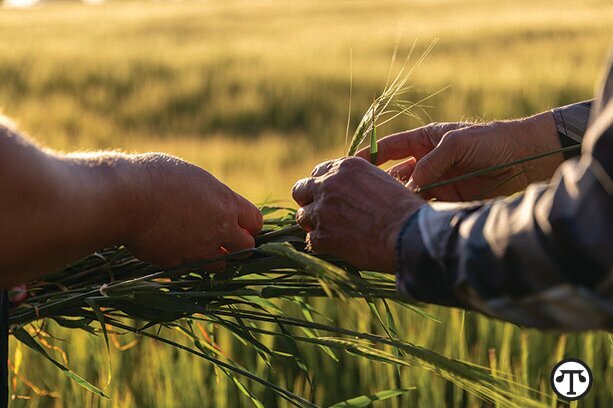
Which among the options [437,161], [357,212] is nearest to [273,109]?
[437,161]

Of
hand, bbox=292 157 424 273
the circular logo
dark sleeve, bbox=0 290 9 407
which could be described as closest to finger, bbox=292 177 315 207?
hand, bbox=292 157 424 273

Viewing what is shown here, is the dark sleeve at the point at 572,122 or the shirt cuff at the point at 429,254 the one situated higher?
the dark sleeve at the point at 572,122

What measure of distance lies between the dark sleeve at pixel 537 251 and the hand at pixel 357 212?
0.23 ft

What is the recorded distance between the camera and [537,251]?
0.76m

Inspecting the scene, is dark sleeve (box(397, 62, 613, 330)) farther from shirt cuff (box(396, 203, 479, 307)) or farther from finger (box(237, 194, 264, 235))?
finger (box(237, 194, 264, 235))

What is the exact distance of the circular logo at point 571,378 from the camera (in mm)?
1760

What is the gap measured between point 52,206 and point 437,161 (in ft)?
1.83

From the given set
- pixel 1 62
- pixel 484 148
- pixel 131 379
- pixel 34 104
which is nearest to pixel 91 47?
pixel 1 62

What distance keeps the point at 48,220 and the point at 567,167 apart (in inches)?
19.2

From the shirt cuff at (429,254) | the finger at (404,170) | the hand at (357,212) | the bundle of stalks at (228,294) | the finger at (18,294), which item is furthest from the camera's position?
the finger at (404,170)

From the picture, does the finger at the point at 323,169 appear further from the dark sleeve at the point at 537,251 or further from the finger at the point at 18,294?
the finger at the point at 18,294

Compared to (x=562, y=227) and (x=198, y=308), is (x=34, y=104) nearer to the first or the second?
(x=198, y=308)

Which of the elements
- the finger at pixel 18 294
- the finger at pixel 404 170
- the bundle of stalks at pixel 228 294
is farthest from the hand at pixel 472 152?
the finger at pixel 18 294

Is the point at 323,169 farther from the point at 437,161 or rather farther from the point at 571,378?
the point at 571,378
